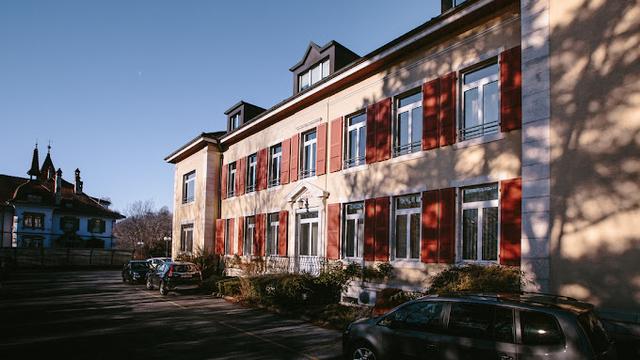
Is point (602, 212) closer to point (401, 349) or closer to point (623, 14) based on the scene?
point (623, 14)

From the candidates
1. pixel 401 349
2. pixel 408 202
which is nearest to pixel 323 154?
pixel 408 202

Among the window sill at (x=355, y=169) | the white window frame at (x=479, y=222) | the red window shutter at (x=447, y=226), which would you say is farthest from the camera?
the window sill at (x=355, y=169)

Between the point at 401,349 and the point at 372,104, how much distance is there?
32.4 ft

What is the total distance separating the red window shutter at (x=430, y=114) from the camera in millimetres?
12750

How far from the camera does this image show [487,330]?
585 centimetres

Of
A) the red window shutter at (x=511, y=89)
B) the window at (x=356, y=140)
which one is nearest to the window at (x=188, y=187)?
the window at (x=356, y=140)

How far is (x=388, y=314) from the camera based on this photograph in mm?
7129

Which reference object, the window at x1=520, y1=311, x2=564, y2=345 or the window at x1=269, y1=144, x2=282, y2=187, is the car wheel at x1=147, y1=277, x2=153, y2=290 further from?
the window at x1=520, y1=311, x2=564, y2=345

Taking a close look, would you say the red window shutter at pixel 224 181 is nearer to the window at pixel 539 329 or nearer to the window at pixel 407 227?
the window at pixel 407 227

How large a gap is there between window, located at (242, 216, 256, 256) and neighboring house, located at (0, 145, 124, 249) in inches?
1606

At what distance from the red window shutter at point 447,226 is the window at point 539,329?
20.4ft

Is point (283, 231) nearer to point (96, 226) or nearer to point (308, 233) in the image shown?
point (308, 233)

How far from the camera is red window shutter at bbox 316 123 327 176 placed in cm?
1712

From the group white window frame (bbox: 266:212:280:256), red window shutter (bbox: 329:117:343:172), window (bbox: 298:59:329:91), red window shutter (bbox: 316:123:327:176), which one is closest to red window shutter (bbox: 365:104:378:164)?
red window shutter (bbox: 329:117:343:172)
